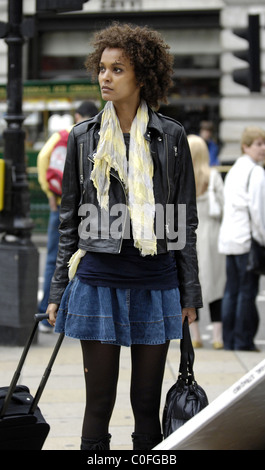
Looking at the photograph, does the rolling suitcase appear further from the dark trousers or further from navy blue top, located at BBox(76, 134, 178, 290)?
the dark trousers

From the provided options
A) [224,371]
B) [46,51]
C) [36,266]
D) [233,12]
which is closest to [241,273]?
[224,371]

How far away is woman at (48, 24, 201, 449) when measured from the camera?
344 cm

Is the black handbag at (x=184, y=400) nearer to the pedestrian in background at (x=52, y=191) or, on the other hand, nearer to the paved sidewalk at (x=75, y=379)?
the paved sidewalk at (x=75, y=379)

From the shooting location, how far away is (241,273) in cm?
751

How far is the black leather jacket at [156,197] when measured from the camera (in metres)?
3.49

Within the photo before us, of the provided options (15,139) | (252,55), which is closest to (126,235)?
(15,139)

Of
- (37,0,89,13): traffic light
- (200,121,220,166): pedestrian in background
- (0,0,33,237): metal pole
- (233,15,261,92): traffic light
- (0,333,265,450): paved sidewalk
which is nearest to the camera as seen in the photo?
(0,333,265,450): paved sidewalk

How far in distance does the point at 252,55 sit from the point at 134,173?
5.29 meters


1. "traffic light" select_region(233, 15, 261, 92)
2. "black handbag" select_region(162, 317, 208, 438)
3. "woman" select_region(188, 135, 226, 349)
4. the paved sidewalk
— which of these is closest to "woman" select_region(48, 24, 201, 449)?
"black handbag" select_region(162, 317, 208, 438)

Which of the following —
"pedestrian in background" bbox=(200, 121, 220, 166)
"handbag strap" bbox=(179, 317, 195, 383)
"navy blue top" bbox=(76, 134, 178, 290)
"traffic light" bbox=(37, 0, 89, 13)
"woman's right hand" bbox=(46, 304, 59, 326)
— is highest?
"traffic light" bbox=(37, 0, 89, 13)

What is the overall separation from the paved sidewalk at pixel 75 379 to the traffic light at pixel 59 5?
2.66 m

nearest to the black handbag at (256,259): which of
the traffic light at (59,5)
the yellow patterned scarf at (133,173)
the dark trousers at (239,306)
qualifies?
the dark trousers at (239,306)

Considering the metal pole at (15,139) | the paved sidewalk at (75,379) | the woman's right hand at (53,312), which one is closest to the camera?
the woman's right hand at (53,312)

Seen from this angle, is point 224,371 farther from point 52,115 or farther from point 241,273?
point 52,115
